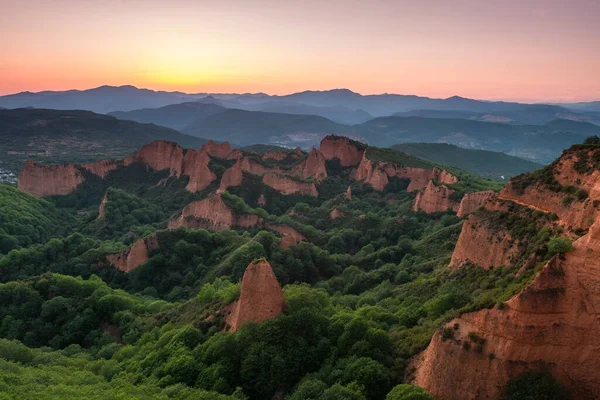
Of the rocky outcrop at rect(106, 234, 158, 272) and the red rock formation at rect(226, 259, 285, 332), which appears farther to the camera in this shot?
the rocky outcrop at rect(106, 234, 158, 272)

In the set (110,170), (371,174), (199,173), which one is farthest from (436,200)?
(110,170)

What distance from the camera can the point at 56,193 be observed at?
94.0 metres

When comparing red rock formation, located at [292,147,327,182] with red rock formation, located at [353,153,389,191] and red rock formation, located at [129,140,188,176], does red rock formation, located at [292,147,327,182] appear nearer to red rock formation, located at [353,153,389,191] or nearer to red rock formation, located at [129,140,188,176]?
red rock formation, located at [353,153,389,191]

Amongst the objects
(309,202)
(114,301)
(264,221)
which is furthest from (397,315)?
(309,202)

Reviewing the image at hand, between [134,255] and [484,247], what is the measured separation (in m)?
35.1

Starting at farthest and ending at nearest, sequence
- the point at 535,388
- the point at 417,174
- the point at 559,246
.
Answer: the point at 417,174 → the point at 559,246 → the point at 535,388

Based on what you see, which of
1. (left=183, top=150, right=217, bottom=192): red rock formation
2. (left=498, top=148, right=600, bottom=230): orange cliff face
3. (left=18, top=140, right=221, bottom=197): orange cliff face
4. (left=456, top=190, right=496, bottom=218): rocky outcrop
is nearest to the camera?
(left=498, top=148, right=600, bottom=230): orange cliff face

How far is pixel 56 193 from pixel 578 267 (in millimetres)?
99108

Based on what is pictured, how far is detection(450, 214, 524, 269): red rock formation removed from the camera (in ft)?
76.3

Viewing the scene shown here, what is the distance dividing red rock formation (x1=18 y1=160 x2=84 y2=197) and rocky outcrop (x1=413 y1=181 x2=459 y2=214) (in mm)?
72375

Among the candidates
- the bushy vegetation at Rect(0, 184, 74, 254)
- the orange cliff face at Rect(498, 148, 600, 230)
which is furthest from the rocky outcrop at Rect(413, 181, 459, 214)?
the bushy vegetation at Rect(0, 184, 74, 254)

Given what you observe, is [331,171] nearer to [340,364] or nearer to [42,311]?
[42,311]

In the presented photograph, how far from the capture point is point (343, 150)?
10738 cm

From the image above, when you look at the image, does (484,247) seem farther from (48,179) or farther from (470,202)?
(48,179)
